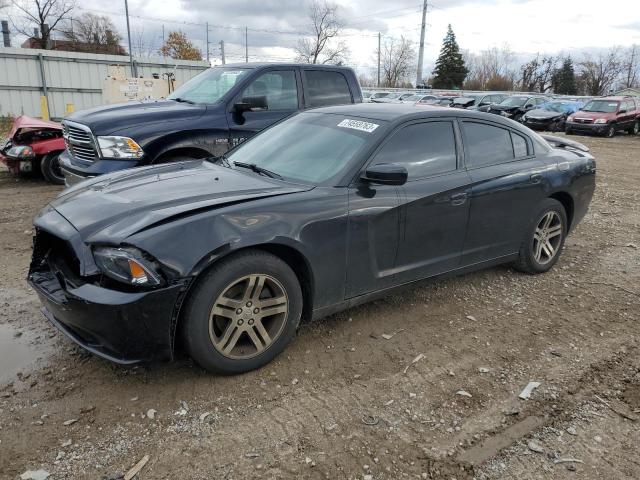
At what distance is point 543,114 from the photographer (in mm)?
24688

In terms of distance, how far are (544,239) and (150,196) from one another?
11.9 feet

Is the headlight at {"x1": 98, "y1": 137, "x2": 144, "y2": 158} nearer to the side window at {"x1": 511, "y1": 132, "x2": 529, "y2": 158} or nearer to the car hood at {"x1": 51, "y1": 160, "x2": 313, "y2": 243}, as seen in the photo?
the car hood at {"x1": 51, "y1": 160, "x2": 313, "y2": 243}

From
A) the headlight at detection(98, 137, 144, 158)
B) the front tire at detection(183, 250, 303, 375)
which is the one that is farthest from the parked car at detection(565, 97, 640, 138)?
the front tire at detection(183, 250, 303, 375)

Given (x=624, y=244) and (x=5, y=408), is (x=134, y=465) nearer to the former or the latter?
(x=5, y=408)

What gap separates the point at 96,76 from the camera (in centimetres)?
1923

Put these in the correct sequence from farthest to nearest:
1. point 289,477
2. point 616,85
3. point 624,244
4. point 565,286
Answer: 1. point 616,85
2. point 624,244
3. point 565,286
4. point 289,477

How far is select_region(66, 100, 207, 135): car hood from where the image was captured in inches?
226

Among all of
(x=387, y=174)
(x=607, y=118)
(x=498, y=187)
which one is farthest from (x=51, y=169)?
(x=607, y=118)

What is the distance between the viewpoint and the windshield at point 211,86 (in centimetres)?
657

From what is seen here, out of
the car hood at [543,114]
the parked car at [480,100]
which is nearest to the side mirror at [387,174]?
the car hood at [543,114]

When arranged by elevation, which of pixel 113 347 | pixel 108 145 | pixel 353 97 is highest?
pixel 353 97

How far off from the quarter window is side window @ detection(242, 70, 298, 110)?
3.02 m

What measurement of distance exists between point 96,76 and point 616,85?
7650 cm

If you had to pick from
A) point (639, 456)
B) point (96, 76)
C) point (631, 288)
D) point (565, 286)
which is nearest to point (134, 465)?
point (639, 456)
